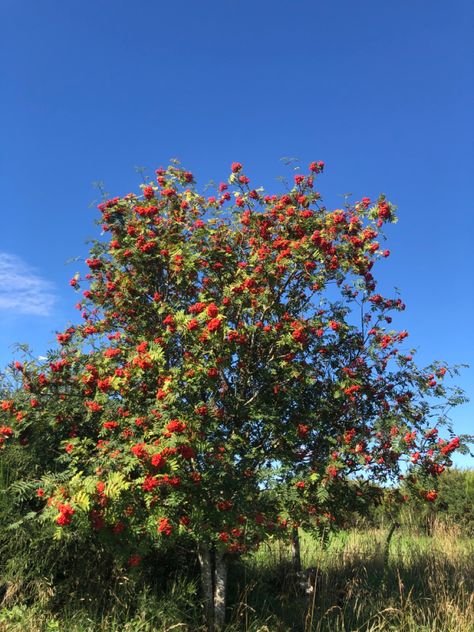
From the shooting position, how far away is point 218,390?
16.4ft

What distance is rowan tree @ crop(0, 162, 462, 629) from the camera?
13.4 feet

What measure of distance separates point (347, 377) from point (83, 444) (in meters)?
2.40

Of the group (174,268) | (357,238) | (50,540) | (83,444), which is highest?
(357,238)

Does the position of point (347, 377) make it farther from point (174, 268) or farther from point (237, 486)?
point (174, 268)

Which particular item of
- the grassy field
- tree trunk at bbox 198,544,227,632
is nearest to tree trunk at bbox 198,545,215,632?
tree trunk at bbox 198,544,227,632

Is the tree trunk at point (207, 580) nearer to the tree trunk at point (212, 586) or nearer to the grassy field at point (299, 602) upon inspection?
the tree trunk at point (212, 586)

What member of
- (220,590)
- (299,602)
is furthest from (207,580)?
(299,602)

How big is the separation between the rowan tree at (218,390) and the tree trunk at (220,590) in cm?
1

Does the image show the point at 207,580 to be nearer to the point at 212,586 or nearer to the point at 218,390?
the point at 212,586

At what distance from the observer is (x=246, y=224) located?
18.0 feet

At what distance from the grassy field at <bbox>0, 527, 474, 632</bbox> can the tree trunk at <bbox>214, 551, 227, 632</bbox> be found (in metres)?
0.13

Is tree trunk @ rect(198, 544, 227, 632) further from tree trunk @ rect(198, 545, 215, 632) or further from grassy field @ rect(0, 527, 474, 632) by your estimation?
grassy field @ rect(0, 527, 474, 632)

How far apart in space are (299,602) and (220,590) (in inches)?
46.8

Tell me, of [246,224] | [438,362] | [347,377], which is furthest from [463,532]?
[246,224]
